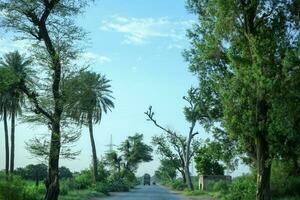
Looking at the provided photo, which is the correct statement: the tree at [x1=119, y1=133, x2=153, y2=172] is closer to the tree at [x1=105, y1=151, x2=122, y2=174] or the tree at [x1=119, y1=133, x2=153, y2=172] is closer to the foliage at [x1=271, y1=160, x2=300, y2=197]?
the tree at [x1=105, y1=151, x2=122, y2=174]

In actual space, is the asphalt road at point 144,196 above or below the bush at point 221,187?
below

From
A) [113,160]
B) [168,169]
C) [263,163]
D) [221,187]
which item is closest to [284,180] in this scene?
[263,163]

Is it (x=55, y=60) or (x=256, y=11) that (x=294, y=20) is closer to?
(x=256, y=11)

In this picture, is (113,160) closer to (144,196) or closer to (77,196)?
(144,196)

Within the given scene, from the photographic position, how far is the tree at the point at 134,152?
125125 mm

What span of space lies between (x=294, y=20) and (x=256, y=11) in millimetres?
1755

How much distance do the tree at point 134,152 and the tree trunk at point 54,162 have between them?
10174 cm

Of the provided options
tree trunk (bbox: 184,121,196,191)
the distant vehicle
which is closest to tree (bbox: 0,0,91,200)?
tree trunk (bbox: 184,121,196,191)

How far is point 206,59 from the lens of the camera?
25.3 m

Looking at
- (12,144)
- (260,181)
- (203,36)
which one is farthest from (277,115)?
(12,144)

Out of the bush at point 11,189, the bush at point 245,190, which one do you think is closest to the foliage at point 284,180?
the bush at point 245,190

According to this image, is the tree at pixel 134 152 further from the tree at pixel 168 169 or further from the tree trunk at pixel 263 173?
the tree trunk at pixel 263 173

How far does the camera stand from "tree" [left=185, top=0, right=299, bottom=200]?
22031 mm

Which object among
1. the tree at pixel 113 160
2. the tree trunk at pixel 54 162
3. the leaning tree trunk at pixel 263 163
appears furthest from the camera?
the tree at pixel 113 160
